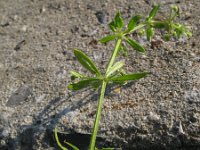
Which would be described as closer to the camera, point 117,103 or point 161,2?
point 117,103

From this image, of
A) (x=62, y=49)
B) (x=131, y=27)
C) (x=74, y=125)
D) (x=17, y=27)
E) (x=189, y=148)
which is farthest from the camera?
(x=17, y=27)

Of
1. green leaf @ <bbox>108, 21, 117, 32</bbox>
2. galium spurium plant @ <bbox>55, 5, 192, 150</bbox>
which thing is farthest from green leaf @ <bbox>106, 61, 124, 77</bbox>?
green leaf @ <bbox>108, 21, 117, 32</bbox>

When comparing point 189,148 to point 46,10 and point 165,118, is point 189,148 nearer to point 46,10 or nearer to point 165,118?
point 165,118

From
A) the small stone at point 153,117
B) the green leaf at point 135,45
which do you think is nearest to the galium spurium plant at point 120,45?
the green leaf at point 135,45

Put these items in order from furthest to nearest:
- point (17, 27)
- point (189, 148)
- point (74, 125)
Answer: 1. point (17, 27)
2. point (74, 125)
3. point (189, 148)

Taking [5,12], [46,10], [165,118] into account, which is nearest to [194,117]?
[165,118]

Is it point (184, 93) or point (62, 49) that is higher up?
point (62, 49)

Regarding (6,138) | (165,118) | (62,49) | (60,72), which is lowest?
(6,138)
